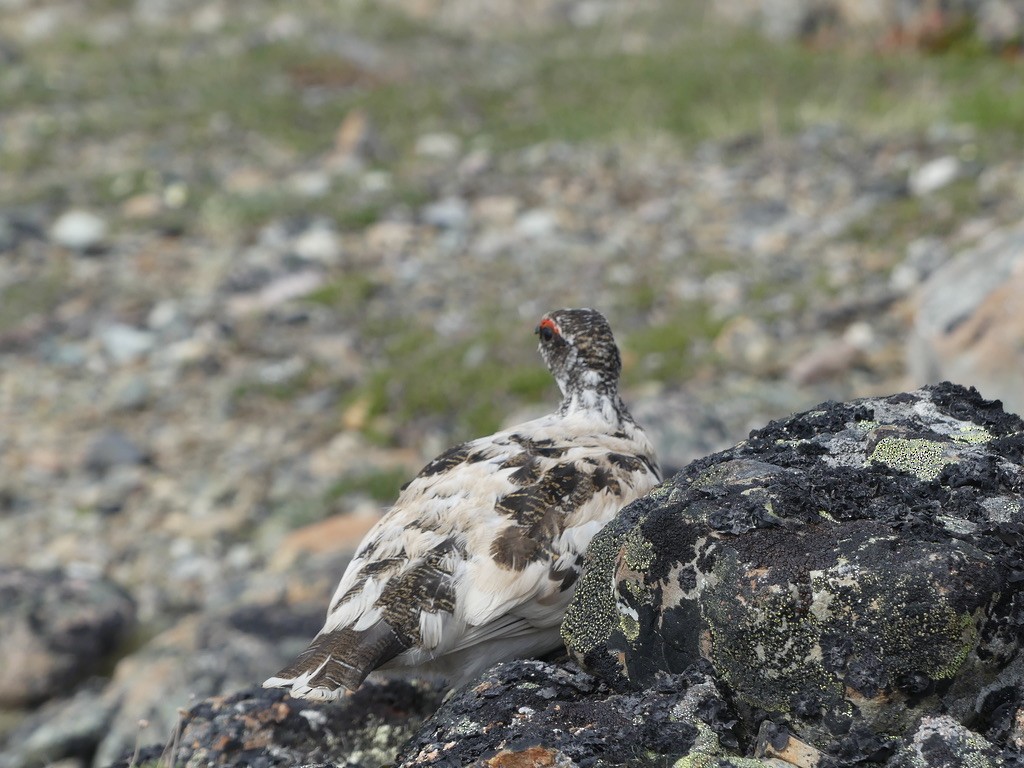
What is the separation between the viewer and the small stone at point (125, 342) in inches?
437

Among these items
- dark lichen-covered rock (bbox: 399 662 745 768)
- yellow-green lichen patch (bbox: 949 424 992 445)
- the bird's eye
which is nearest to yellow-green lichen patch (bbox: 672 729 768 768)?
dark lichen-covered rock (bbox: 399 662 745 768)

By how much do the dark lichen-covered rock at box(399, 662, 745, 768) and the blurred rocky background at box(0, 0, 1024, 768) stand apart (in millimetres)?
2873

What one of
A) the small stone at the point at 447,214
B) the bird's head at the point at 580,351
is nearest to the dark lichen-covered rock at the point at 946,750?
the bird's head at the point at 580,351

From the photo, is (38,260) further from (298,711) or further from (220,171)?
(298,711)

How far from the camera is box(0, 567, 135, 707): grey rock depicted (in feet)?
22.9

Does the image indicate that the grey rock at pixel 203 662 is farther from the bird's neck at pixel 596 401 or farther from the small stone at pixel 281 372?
the small stone at pixel 281 372

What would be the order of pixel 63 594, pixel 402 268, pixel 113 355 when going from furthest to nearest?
pixel 402 268 → pixel 113 355 → pixel 63 594

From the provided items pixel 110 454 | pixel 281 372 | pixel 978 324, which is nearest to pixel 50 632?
pixel 110 454

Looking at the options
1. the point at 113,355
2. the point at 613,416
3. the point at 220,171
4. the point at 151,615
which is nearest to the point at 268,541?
the point at 151,615

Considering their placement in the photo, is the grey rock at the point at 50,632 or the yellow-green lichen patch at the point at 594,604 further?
the grey rock at the point at 50,632

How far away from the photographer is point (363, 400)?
9.80 metres

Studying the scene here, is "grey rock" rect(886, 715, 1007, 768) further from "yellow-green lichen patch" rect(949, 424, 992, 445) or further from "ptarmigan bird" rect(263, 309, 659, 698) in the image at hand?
"ptarmigan bird" rect(263, 309, 659, 698)

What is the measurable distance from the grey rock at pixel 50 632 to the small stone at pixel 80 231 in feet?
21.9

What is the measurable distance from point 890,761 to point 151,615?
637 centimetres
